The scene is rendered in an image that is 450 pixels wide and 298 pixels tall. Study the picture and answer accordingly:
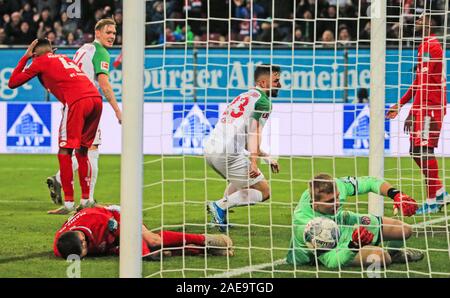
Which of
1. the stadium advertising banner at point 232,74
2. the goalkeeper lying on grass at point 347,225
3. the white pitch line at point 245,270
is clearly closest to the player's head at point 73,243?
the white pitch line at point 245,270

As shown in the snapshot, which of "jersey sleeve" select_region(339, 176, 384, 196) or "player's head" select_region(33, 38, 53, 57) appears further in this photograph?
"player's head" select_region(33, 38, 53, 57)

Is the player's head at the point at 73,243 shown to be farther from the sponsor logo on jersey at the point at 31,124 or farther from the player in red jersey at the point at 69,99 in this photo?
the sponsor logo on jersey at the point at 31,124

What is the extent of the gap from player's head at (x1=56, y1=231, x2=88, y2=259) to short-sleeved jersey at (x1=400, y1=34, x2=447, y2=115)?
3.78 m

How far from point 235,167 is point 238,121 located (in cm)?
43

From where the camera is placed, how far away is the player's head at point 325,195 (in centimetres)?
684

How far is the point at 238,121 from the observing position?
8.90m

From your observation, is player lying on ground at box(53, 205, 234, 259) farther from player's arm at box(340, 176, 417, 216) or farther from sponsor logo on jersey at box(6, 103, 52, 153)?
sponsor logo on jersey at box(6, 103, 52, 153)

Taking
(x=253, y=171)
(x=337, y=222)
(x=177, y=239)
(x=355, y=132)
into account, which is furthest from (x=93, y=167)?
(x=355, y=132)

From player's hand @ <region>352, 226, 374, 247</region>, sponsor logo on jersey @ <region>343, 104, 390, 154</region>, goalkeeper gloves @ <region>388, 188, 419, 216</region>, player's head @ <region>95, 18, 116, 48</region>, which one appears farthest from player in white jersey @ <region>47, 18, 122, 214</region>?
sponsor logo on jersey @ <region>343, 104, 390, 154</region>

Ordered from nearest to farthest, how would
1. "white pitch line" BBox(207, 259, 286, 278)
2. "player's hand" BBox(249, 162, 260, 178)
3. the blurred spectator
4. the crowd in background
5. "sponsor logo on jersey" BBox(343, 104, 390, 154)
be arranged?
1. "white pitch line" BBox(207, 259, 286, 278)
2. "player's hand" BBox(249, 162, 260, 178)
3. "sponsor logo on jersey" BBox(343, 104, 390, 154)
4. the crowd in background
5. the blurred spectator

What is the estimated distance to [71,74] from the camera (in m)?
10.4

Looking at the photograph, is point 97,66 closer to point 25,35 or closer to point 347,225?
point 347,225

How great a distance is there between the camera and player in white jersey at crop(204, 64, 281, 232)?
8742mm
